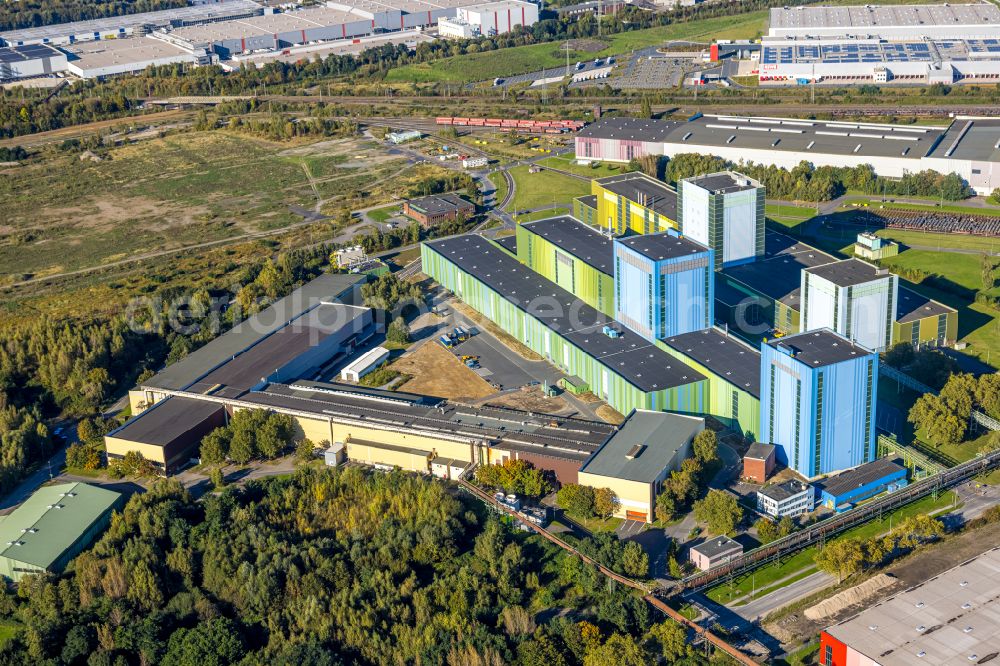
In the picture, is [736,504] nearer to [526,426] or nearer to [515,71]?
[526,426]

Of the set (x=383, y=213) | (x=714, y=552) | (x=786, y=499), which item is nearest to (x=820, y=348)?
(x=786, y=499)

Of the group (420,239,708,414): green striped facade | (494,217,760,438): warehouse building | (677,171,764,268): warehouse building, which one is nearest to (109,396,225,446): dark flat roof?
(420,239,708,414): green striped facade

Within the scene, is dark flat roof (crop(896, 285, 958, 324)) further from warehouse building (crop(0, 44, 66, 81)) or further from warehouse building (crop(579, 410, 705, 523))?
warehouse building (crop(0, 44, 66, 81))

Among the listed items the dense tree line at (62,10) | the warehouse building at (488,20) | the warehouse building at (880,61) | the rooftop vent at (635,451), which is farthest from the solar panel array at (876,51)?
the dense tree line at (62,10)

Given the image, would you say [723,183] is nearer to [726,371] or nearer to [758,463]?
[726,371]

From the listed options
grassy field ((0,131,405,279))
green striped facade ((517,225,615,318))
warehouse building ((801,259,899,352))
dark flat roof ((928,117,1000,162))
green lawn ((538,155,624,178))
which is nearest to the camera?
warehouse building ((801,259,899,352))

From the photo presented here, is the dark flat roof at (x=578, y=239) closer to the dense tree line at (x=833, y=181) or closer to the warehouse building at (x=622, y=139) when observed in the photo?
the dense tree line at (x=833, y=181)
